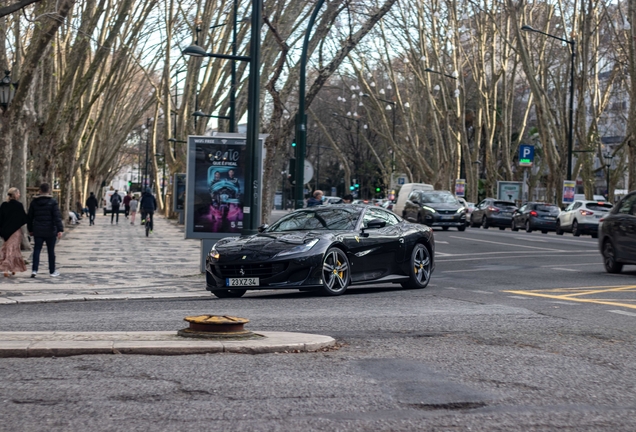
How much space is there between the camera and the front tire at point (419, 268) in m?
16.3

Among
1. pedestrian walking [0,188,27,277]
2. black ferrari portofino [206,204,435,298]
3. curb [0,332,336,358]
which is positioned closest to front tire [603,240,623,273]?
black ferrari portofino [206,204,435,298]

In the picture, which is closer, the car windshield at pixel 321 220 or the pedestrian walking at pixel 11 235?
the car windshield at pixel 321 220

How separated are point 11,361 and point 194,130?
45266mm

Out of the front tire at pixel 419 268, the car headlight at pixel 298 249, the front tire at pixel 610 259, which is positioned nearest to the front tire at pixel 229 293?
the car headlight at pixel 298 249

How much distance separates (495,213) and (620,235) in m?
36.4

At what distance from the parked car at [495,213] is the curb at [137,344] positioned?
4691cm

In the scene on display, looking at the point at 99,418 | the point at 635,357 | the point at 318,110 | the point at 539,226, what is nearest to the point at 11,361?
the point at 99,418

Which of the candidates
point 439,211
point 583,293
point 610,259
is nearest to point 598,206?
point 439,211

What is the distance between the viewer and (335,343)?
353 inches

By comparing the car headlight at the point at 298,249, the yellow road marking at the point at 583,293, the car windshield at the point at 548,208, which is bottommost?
the yellow road marking at the point at 583,293

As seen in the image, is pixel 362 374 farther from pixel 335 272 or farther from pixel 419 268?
pixel 419 268

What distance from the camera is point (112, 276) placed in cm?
1962

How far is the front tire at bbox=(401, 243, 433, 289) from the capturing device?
53.5 ft

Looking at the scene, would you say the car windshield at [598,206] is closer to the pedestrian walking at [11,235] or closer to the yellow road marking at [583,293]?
the yellow road marking at [583,293]
